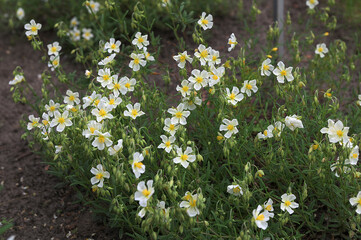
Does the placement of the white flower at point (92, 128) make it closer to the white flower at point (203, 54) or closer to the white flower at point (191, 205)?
the white flower at point (191, 205)

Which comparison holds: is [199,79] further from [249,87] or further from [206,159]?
[206,159]

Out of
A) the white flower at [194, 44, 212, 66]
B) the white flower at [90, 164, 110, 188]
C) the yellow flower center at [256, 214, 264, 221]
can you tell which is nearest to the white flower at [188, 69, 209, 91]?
the white flower at [194, 44, 212, 66]

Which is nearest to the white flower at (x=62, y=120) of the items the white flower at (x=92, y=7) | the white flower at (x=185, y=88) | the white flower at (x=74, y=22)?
the white flower at (x=185, y=88)

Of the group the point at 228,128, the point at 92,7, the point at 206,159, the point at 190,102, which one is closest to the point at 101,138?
the point at 190,102

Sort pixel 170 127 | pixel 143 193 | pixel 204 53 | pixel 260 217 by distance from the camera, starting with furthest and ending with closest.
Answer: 1. pixel 204 53
2. pixel 170 127
3. pixel 260 217
4. pixel 143 193

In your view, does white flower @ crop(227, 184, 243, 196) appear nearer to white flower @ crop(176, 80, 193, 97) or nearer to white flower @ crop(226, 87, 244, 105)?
white flower @ crop(226, 87, 244, 105)

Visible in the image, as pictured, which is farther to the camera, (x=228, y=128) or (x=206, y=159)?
(x=206, y=159)

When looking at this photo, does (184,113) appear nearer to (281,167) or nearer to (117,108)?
(117,108)
